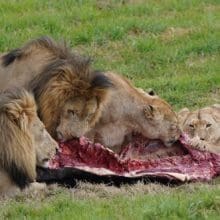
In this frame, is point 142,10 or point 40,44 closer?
point 40,44

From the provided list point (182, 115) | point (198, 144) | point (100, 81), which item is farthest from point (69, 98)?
point (182, 115)

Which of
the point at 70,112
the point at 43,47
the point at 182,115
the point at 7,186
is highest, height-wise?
the point at 43,47

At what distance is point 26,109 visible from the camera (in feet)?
26.3

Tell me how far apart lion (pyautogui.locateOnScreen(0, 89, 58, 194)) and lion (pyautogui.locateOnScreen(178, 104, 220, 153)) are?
1.68 m

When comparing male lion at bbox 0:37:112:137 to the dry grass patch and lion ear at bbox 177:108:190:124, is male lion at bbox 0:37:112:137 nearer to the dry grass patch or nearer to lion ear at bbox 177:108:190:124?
lion ear at bbox 177:108:190:124

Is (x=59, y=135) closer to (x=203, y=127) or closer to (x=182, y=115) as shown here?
(x=203, y=127)

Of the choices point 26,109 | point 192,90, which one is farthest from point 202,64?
point 26,109

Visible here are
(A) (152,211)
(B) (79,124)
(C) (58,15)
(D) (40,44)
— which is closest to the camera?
(A) (152,211)

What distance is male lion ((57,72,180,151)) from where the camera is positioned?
8578 mm

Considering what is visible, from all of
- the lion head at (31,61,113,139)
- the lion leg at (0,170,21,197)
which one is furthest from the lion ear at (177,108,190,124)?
the lion leg at (0,170,21,197)

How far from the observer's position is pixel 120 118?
29.0 feet

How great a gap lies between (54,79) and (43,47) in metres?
Result: 0.69

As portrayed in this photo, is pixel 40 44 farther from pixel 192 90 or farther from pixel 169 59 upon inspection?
pixel 169 59

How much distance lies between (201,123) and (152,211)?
2698 millimetres
